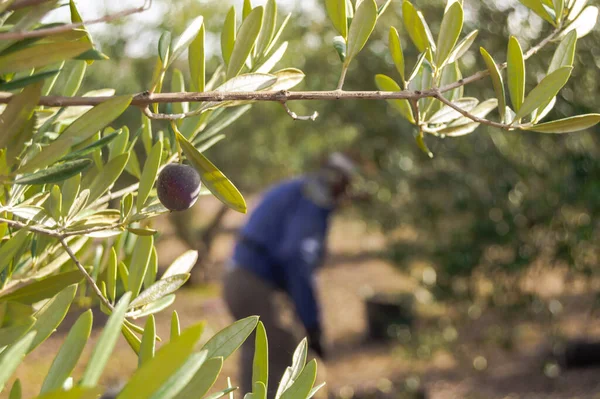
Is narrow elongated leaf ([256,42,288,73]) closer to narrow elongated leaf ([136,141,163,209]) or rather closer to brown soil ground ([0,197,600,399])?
narrow elongated leaf ([136,141,163,209])

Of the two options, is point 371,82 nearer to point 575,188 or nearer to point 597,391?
point 575,188

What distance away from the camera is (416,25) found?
878 millimetres

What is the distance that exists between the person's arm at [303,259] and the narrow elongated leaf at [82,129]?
3.52 metres

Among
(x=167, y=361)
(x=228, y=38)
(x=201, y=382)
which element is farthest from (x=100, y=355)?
(x=228, y=38)

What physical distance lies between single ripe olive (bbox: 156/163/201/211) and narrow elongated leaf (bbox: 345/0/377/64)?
230 millimetres

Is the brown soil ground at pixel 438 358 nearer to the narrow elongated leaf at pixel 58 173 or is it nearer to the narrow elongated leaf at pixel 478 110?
the narrow elongated leaf at pixel 478 110

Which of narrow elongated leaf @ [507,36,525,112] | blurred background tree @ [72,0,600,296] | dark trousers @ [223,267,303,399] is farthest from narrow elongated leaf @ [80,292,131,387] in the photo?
blurred background tree @ [72,0,600,296]

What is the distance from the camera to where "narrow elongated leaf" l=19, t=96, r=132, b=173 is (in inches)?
27.9

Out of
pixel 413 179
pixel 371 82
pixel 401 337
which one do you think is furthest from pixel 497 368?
pixel 371 82

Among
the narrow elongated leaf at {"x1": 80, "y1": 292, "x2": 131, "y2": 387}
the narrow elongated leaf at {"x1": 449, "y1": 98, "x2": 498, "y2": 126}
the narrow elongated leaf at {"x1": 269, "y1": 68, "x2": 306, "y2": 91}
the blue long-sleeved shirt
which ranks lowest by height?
the blue long-sleeved shirt

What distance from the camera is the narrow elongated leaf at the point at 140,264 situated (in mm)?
893

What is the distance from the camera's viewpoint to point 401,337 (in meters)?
5.91

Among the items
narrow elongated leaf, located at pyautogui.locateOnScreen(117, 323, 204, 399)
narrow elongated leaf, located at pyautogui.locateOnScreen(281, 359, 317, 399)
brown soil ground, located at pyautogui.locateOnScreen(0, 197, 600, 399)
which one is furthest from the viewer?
brown soil ground, located at pyautogui.locateOnScreen(0, 197, 600, 399)

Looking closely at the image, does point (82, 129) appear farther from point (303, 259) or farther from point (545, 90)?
point (303, 259)
